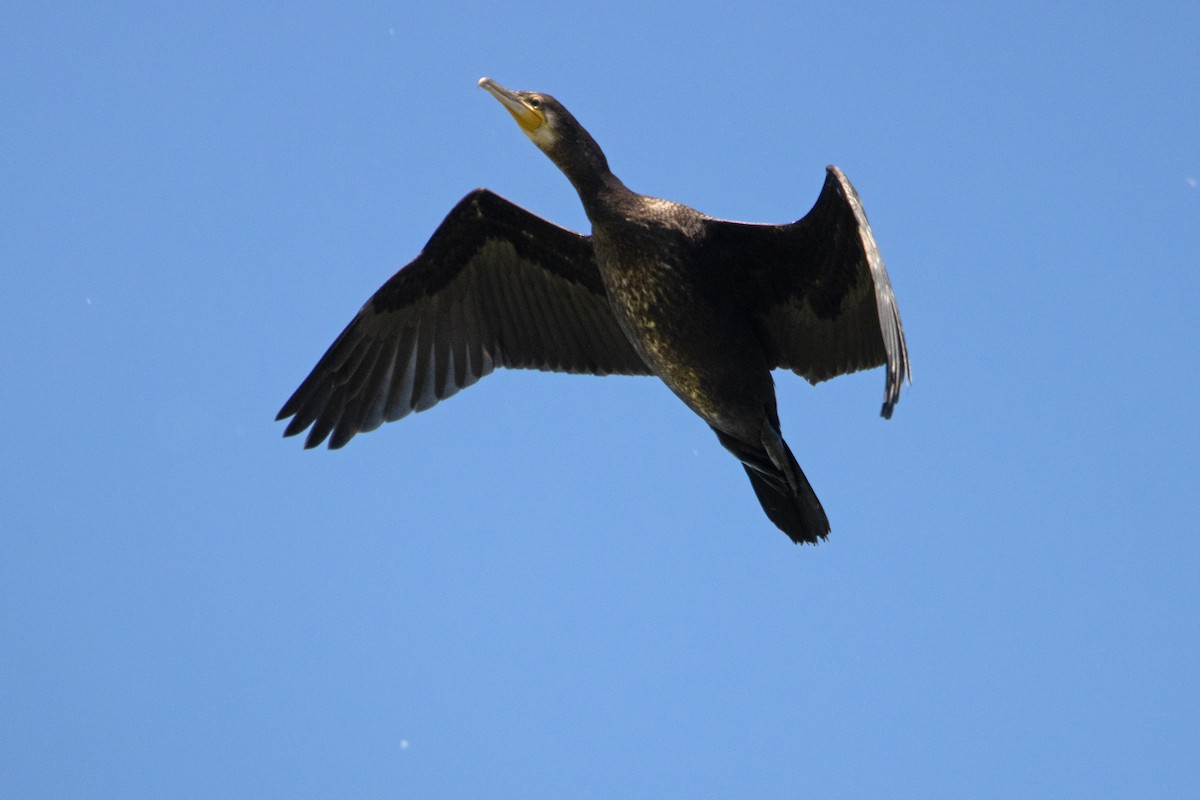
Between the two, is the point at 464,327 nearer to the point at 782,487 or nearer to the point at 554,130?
the point at 554,130

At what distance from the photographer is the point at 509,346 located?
671 centimetres

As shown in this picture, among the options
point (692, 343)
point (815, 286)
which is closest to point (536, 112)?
point (692, 343)

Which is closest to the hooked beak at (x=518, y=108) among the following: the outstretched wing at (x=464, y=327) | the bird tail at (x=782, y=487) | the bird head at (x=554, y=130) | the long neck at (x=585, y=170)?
the bird head at (x=554, y=130)

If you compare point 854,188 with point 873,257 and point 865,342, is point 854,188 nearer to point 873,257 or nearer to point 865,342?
point 873,257

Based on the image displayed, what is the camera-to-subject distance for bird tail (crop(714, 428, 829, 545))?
18.6ft

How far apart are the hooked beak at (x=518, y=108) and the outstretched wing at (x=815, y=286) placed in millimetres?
759

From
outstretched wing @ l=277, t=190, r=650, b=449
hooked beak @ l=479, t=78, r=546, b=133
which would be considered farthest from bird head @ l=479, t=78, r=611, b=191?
outstretched wing @ l=277, t=190, r=650, b=449

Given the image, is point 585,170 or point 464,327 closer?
point 585,170

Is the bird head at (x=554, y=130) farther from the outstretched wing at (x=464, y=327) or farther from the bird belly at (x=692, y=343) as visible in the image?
the outstretched wing at (x=464, y=327)

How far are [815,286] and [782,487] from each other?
30.3 inches

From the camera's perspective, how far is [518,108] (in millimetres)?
5551

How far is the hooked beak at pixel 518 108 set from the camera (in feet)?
18.2

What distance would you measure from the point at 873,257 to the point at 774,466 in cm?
114

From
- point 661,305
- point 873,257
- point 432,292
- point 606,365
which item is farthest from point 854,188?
point 432,292
